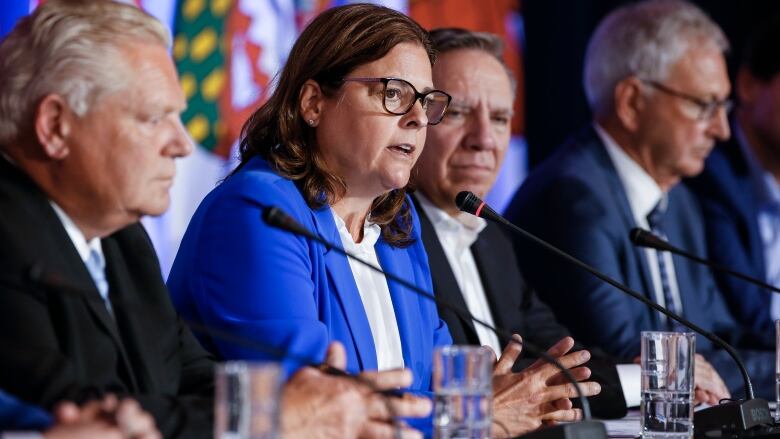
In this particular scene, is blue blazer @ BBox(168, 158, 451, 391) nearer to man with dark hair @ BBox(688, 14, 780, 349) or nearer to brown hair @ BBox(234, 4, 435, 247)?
brown hair @ BBox(234, 4, 435, 247)

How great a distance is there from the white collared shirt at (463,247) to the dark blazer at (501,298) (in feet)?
0.09

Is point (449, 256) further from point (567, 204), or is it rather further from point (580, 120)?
point (580, 120)

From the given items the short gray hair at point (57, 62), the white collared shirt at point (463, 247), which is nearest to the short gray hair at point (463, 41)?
the white collared shirt at point (463, 247)

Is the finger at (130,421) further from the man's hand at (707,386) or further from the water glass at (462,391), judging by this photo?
the man's hand at (707,386)

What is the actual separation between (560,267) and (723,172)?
65.7 inches

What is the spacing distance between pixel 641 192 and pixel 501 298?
3.26ft

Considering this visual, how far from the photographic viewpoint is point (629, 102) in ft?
14.4

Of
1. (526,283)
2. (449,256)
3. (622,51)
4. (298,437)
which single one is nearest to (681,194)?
(622,51)

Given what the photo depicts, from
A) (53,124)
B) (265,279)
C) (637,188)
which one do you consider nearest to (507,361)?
(265,279)

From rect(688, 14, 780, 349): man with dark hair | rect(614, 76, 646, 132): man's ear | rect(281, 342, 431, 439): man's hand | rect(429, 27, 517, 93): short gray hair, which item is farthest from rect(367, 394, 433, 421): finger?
rect(688, 14, 780, 349): man with dark hair

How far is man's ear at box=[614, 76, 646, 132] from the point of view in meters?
4.36

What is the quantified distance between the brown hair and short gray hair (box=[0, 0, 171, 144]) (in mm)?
826

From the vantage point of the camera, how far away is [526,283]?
3.72 meters

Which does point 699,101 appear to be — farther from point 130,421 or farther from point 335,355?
point 130,421
